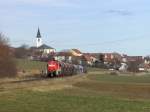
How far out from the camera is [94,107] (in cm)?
2412

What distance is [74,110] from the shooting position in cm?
2227

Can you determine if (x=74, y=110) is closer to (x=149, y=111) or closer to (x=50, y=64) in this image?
(x=149, y=111)

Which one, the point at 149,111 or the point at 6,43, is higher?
the point at 6,43

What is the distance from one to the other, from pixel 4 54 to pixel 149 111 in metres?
65.6

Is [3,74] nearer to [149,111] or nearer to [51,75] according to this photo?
[51,75]

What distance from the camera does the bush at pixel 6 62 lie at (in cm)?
8238

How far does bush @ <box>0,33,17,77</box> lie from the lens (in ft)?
270

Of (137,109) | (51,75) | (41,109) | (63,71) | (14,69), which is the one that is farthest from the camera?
(14,69)

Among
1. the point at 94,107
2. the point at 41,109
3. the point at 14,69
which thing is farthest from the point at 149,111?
the point at 14,69

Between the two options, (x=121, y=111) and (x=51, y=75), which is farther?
(x=51, y=75)

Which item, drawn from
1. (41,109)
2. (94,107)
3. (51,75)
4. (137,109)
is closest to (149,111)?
(137,109)

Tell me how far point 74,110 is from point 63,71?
58011mm

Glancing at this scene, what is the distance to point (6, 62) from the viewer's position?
284ft

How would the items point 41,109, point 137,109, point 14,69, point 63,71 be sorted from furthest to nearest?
point 14,69, point 63,71, point 137,109, point 41,109
